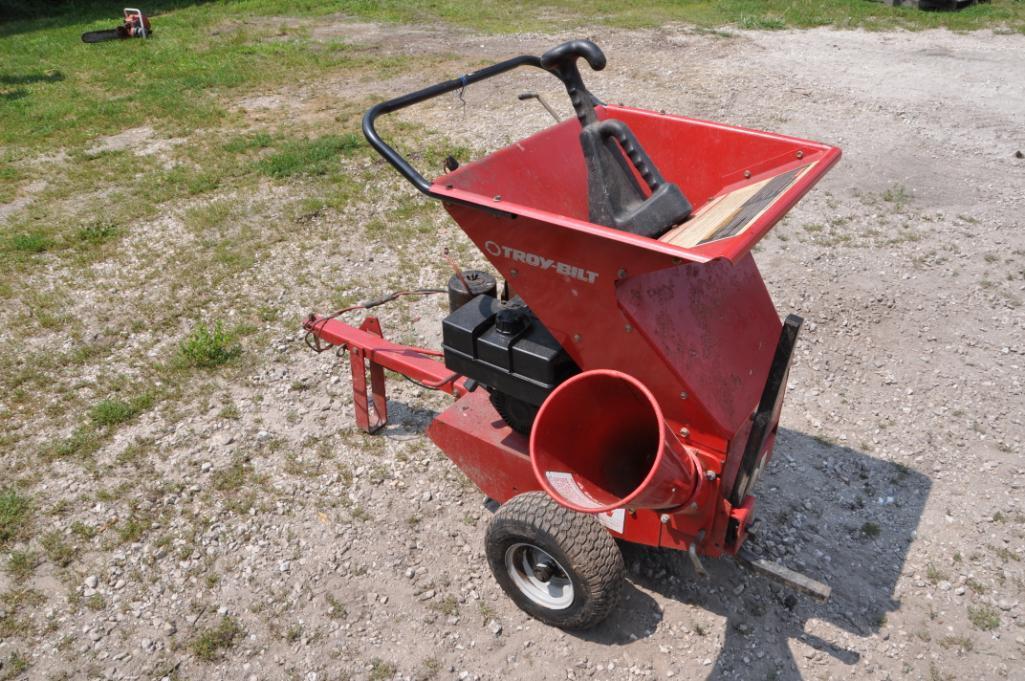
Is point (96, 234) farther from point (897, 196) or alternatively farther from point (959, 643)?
→ point (897, 196)

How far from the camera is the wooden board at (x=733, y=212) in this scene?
97.6 inches

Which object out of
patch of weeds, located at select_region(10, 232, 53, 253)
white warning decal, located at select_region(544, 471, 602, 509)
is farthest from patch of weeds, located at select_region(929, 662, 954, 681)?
patch of weeds, located at select_region(10, 232, 53, 253)

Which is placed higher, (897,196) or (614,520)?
(897,196)

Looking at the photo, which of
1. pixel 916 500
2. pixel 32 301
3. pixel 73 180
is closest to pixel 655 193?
pixel 916 500

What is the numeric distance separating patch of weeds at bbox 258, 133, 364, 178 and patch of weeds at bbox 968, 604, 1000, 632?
603cm

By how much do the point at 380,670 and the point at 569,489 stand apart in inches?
44.5

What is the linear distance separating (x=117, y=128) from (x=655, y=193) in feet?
25.1

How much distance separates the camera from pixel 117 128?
8461 millimetres

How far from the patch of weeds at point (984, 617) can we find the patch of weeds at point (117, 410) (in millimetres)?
4229

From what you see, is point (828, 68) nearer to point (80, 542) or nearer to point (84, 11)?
point (80, 542)

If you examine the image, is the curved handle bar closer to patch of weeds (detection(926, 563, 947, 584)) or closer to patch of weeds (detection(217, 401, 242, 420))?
patch of weeds (detection(926, 563, 947, 584))

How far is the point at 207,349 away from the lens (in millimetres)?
4699

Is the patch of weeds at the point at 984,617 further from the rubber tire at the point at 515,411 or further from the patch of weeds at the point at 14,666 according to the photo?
the patch of weeds at the point at 14,666

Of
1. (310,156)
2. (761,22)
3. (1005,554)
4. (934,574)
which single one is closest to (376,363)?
(934,574)
